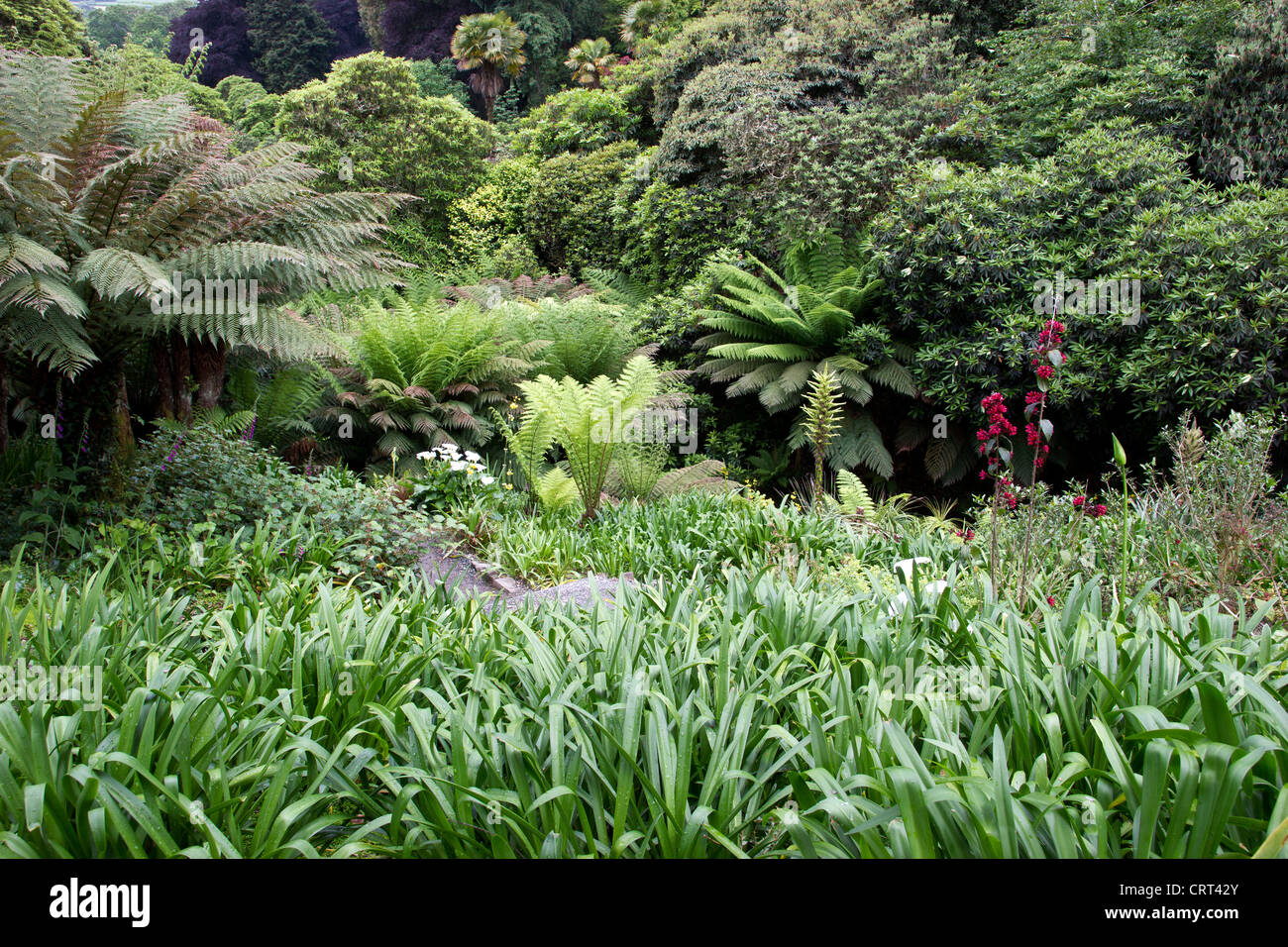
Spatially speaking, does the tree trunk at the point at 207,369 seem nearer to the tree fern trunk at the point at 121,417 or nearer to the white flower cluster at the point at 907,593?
the tree fern trunk at the point at 121,417

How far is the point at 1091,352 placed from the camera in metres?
5.27

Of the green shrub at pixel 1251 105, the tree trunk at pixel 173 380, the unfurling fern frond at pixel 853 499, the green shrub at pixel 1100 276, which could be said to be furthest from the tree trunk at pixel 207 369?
the green shrub at pixel 1251 105

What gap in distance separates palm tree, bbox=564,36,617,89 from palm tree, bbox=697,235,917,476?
11319 millimetres

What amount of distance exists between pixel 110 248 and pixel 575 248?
29.4 feet

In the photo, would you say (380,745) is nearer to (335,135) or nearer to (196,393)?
(196,393)

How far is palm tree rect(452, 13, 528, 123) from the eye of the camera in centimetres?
1691

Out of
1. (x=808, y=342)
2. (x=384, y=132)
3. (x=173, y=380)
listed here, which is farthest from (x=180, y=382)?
(x=384, y=132)

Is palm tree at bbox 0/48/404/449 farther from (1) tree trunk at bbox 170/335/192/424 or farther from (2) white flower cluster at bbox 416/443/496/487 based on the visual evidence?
(2) white flower cluster at bbox 416/443/496/487

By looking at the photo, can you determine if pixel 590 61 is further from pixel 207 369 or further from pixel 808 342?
pixel 207 369

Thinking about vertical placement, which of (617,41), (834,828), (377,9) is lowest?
(834,828)

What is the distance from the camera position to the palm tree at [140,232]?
8.64 ft

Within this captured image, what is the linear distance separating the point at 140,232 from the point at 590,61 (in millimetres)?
16114

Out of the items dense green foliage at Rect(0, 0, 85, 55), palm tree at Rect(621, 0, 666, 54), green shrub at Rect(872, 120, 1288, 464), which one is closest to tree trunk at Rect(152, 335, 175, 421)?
green shrub at Rect(872, 120, 1288, 464)

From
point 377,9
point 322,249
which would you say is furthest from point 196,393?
point 377,9
